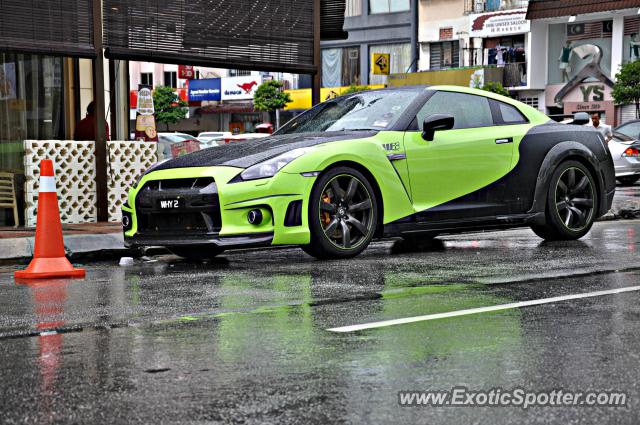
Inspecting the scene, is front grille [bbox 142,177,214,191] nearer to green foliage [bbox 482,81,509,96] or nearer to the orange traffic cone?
the orange traffic cone

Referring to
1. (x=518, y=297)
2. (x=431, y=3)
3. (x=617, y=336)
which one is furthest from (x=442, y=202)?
(x=431, y=3)

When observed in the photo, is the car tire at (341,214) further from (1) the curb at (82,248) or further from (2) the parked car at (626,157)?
(2) the parked car at (626,157)

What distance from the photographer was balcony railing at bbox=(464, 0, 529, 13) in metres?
52.5

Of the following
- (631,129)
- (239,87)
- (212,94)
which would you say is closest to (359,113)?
(631,129)

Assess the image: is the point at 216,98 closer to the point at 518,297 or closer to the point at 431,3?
the point at 431,3

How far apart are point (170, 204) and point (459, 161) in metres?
2.66

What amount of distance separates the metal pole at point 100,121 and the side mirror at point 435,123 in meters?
4.50

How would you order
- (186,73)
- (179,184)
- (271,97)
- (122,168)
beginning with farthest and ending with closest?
(186,73), (271,97), (122,168), (179,184)

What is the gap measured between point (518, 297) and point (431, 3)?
50.8 meters

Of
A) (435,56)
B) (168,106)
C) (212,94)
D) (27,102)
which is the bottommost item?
(27,102)

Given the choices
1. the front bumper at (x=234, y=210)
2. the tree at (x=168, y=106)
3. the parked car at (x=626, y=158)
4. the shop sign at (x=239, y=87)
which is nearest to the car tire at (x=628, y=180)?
the parked car at (x=626, y=158)

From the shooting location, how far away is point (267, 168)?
8.98 meters

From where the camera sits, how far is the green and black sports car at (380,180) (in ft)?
29.4

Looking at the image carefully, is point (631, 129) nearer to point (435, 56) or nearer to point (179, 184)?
point (179, 184)
